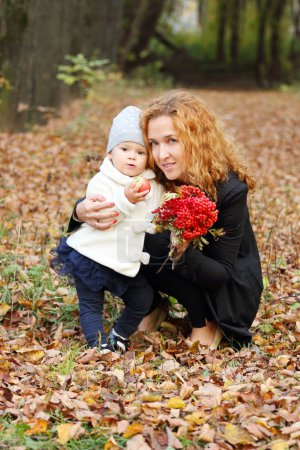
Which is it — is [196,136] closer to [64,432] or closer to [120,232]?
[120,232]

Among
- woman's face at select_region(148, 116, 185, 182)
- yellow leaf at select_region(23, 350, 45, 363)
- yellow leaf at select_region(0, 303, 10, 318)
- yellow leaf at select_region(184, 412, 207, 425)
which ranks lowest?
yellow leaf at select_region(23, 350, 45, 363)

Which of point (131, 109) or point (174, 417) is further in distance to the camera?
point (131, 109)

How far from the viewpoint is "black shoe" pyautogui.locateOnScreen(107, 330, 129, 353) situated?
396 centimetres

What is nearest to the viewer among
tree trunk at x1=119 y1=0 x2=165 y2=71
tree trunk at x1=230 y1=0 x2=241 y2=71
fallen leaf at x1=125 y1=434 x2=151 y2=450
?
fallen leaf at x1=125 y1=434 x2=151 y2=450

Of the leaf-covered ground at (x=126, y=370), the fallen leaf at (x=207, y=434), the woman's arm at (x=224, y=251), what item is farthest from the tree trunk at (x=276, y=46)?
the fallen leaf at (x=207, y=434)

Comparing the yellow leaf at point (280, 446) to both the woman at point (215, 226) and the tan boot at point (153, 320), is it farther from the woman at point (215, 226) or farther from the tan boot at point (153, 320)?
the tan boot at point (153, 320)

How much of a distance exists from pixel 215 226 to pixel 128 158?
2.20ft

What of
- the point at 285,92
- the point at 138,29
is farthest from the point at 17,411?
the point at 285,92

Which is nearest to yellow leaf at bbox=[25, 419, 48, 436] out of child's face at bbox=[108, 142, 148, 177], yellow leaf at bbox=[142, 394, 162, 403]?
yellow leaf at bbox=[142, 394, 162, 403]

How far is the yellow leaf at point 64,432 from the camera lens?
2.80 meters

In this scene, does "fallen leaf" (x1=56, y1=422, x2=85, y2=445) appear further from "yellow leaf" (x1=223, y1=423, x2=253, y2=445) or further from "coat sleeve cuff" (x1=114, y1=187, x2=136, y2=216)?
"coat sleeve cuff" (x1=114, y1=187, x2=136, y2=216)

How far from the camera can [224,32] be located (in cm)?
3309

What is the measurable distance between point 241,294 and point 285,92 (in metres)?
22.2

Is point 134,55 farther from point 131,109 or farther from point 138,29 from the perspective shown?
point 131,109
